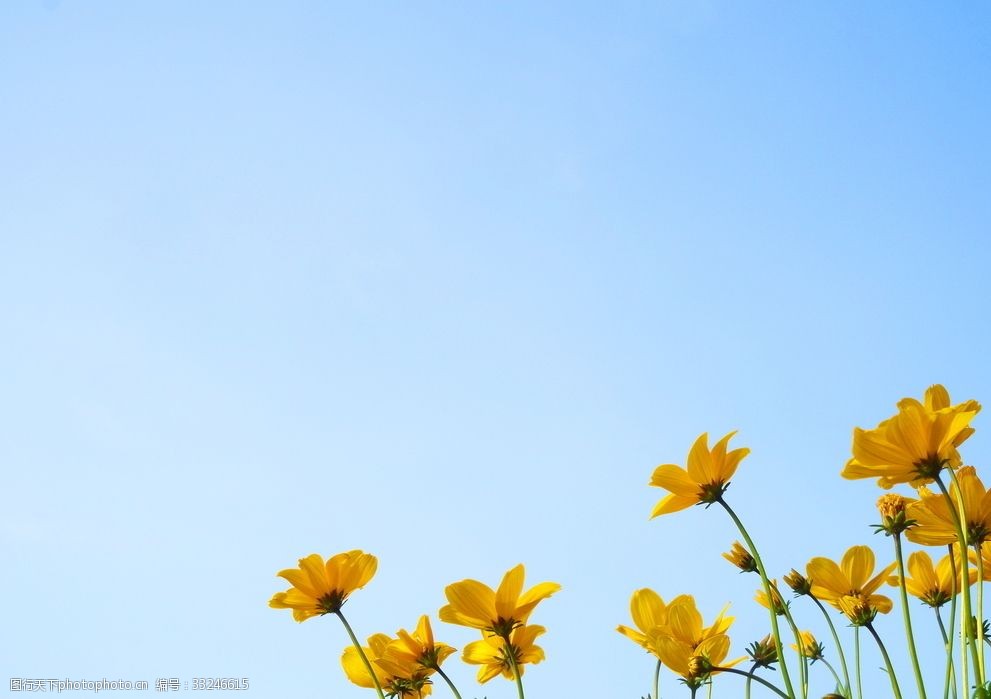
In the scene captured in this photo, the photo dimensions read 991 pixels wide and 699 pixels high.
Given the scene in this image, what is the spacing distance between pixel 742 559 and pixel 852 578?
32cm

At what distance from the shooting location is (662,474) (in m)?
2.19

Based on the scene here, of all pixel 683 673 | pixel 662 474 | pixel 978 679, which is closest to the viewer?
pixel 978 679

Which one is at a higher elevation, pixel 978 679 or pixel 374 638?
pixel 374 638

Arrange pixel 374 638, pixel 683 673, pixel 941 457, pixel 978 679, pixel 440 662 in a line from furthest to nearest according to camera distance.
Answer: pixel 374 638 < pixel 440 662 < pixel 683 673 < pixel 941 457 < pixel 978 679

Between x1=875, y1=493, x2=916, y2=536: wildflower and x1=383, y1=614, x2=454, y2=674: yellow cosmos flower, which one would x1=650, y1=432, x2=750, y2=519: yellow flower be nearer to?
x1=875, y1=493, x2=916, y2=536: wildflower

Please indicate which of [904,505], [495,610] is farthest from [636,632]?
[904,505]

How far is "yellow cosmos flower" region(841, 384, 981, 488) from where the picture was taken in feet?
5.64

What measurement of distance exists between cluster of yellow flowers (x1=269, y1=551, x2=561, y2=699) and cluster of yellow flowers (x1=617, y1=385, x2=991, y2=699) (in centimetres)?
31

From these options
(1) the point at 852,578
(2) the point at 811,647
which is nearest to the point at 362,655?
(1) the point at 852,578

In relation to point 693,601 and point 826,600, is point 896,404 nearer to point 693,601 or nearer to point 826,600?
point 693,601

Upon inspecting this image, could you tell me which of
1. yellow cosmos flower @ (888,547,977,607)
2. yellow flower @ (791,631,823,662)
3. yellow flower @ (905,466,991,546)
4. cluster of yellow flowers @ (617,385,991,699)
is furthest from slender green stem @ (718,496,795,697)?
yellow flower @ (791,631,823,662)

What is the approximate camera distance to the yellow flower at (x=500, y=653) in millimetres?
2451

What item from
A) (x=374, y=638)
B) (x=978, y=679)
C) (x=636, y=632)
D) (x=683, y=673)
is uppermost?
(x=374, y=638)

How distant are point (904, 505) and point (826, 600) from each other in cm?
44
